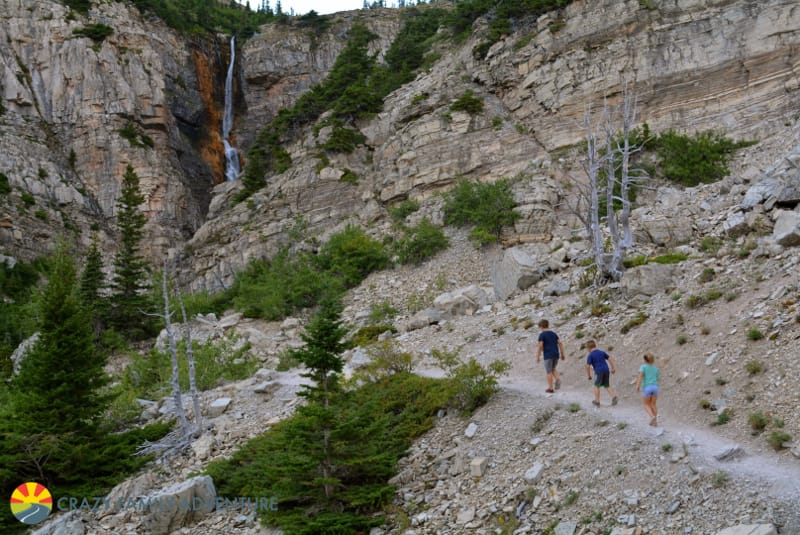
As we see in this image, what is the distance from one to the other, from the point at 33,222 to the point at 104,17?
67.8ft

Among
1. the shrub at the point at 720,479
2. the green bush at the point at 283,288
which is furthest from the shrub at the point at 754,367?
the green bush at the point at 283,288

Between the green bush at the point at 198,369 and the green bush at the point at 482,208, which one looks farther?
the green bush at the point at 482,208

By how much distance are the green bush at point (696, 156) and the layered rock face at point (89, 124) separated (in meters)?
36.0

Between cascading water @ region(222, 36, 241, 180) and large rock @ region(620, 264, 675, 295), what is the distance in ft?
142

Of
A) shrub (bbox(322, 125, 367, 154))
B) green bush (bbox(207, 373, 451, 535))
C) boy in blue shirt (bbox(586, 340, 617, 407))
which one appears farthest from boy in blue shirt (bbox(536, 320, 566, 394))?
shrub (bbox(322, 125, 367, 154))

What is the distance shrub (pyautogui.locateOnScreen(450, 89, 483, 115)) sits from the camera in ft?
124

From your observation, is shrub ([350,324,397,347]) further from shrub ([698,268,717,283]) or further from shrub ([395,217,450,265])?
shrub ([698,268,717,283])

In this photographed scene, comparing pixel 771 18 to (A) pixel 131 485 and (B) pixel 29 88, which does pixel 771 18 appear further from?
(B) pixel 29 88

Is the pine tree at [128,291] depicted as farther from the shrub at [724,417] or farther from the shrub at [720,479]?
the shrub at [720,479]

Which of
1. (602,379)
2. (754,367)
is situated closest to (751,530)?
(754,367)

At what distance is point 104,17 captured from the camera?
→ 169 feet

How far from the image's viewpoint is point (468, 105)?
37.8 m

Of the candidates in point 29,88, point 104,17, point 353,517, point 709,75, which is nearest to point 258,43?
point 104,17

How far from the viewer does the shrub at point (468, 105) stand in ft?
124
